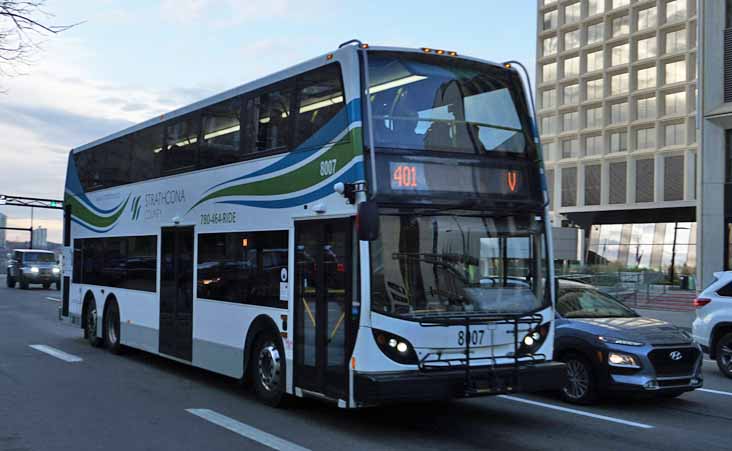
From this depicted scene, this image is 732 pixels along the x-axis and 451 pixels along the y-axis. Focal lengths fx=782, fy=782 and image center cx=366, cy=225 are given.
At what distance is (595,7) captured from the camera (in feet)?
225

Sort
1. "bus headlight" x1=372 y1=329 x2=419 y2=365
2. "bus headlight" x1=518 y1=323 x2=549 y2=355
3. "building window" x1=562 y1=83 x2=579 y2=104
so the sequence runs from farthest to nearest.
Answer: "building window" x1=562 y1=83 x2=579 y2=104, "bus headlight" x1=518 y1=323 x2=549 y2=355, "bus headlight" x1=372 y1=329 x2=419 y2=365

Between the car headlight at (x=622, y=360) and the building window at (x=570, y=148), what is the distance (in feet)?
204

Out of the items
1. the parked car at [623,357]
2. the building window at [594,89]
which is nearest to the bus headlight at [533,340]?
the parked car at [623,357]

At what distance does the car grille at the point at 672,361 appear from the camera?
374 inches

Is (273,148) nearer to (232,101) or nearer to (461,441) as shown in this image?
(232,101)

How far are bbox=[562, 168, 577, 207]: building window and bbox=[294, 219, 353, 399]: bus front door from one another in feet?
208

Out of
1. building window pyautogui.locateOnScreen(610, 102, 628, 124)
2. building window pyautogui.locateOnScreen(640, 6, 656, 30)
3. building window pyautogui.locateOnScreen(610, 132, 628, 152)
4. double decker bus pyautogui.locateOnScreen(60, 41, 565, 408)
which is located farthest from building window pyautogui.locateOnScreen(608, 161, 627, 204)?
double decker bus pyautogui.locateOnScreen(60, 41, 565, 408)

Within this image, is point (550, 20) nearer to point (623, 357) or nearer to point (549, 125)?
point (549, 125)

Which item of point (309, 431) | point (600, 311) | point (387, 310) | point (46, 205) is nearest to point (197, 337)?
point (309, 431)

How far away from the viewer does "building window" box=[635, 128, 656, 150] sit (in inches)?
2492

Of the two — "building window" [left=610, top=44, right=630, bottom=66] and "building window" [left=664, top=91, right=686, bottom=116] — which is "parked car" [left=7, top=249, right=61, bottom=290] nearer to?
"building window" [left=664, top=91, right=686, bottom=116]

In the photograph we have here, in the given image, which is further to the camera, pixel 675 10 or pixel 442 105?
pixel 675 10

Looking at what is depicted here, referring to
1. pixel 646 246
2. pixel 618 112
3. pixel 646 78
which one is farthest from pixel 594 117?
pixel 646 246

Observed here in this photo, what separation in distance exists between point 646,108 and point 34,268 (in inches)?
1886
